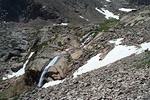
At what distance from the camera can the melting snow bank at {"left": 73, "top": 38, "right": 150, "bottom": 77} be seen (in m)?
45.3

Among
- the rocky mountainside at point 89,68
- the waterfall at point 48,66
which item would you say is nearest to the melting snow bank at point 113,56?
the rocky mountainside at point 89,68

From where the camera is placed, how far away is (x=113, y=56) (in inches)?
1871

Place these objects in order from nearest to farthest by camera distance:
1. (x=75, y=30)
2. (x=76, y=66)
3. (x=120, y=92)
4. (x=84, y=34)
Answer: (x=120, y=92), (x=76, y=66), (x=84, y=34), (x=75, y=30)

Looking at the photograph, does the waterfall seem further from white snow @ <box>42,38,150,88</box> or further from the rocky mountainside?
white snow @ <box>42,38,150,88</box>

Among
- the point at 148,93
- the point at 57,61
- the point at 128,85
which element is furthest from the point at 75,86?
the point at 57,61

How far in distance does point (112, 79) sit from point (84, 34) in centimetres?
3522

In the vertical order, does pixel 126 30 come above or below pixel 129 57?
below

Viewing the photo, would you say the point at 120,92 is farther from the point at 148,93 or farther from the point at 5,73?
the point at 5,73

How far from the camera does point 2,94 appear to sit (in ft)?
182

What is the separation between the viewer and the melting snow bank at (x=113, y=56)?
149 feet

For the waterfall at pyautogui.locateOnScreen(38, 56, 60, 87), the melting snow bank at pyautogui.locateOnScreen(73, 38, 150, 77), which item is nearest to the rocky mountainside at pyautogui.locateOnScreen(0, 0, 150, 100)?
the melting snow bank at pyautogui.locateOnScreen(73, 38, 150, 77)

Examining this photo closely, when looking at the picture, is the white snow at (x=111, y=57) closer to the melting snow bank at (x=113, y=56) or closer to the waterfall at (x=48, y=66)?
the melting snow bank at (x=113, y=56)

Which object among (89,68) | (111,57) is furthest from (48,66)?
(111,57)

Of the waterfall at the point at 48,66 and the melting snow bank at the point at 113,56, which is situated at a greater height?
the melting snow bank at the point at 113,56
